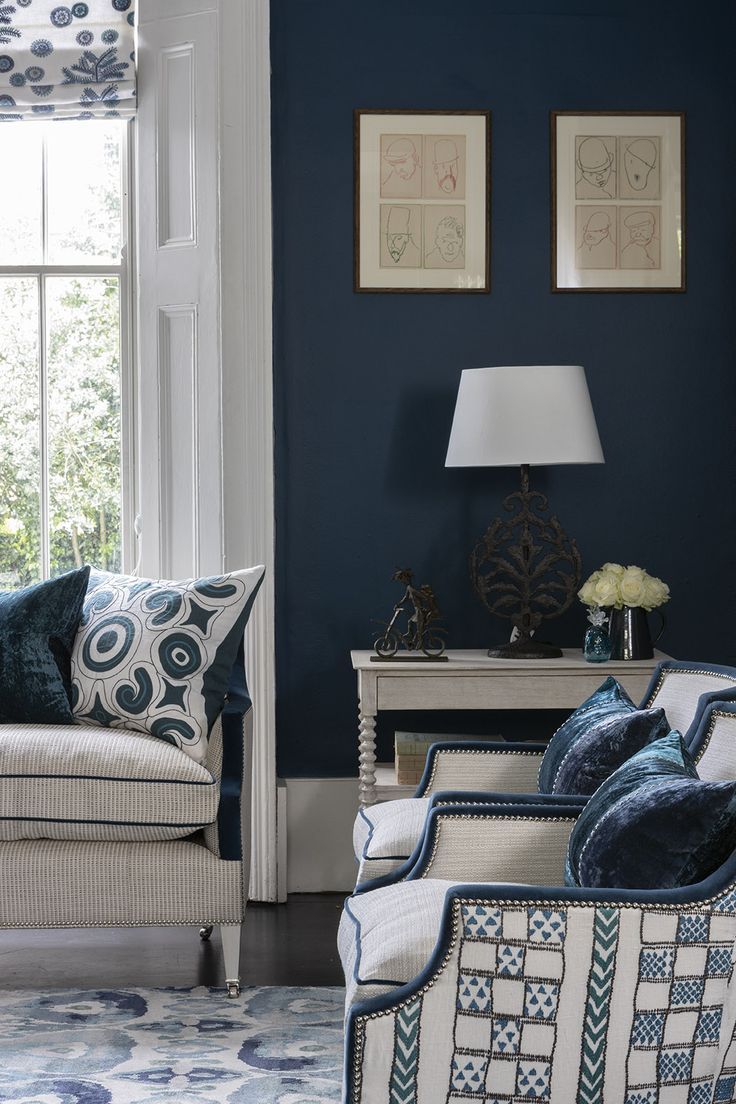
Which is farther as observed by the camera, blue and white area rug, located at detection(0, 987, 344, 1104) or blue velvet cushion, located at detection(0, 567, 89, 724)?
blue velvet cushion, located at detection(0, 567, 89, 724)

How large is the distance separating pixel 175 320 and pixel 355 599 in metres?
1.05

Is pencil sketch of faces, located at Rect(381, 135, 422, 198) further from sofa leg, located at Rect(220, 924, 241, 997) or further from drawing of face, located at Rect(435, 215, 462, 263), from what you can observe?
sofa leg, located at Rect(220, 924, 241, 997)

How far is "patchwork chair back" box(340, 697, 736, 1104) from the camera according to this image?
5.63 feet

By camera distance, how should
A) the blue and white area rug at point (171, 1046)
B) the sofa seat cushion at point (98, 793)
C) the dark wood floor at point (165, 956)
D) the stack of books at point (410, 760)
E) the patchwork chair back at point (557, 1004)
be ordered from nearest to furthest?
the patchwork chair back at point (557, 1004) → the blue and white area rug at point (171, 1046) → the sofa seat cushion at point (98, 793) → the dark wood floor at point (165, 956) → the stack of books at point (410, 760)

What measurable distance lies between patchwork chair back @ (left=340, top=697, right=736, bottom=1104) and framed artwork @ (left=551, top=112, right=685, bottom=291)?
252 cm

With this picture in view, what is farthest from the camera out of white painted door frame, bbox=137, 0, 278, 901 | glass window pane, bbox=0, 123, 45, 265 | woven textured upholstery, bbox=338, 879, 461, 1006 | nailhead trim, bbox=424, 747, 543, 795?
glass window pane, bbox=0, 123, 45, 265

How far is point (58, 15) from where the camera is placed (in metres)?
3.83

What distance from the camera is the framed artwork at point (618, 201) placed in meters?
3.88

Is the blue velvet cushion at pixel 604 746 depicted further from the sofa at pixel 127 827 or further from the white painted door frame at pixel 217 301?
the white painted door frame at pixel 217 301

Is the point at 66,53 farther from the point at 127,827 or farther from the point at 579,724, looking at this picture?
the point at 579,724

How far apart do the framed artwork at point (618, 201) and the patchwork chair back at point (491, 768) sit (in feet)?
5.52

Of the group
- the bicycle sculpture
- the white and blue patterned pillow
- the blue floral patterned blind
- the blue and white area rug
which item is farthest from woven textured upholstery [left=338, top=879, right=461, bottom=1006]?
the blue floral patterned blind

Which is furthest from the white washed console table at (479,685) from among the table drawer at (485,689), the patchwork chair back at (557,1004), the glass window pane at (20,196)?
the glass window pane at (20,196)

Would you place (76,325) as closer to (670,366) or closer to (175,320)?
(175,320)
